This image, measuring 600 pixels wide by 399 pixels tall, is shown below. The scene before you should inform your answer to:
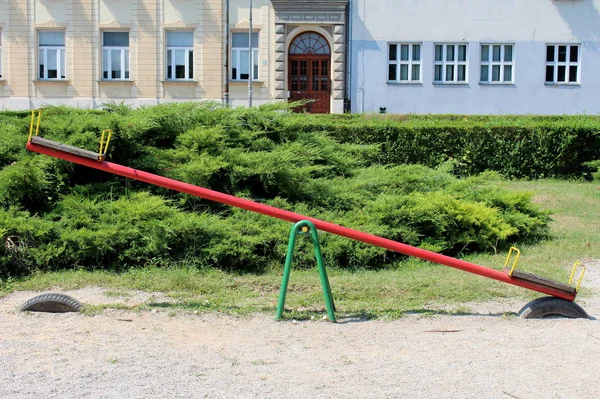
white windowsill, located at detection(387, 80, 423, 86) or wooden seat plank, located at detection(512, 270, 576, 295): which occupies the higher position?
white windowsill, located at detection(387, 80, 423, 86)

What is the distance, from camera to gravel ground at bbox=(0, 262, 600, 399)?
15.4 ft

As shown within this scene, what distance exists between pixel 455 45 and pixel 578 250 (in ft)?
79.5

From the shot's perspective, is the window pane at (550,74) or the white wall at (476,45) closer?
the white wall at (476,45)

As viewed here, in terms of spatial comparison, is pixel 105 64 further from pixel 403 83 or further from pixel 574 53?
pixel 574 53

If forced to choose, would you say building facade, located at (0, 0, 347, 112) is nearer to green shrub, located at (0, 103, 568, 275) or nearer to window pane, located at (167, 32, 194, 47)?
window pane, located at (167, 32, 194, 47)

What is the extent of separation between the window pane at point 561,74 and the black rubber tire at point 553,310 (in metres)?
28.0

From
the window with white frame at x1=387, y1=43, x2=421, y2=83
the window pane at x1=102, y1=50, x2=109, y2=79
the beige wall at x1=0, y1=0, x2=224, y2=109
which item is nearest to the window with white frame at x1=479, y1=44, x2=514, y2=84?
the window with white frame at x1=387, y1=43, x2=421, y2=83

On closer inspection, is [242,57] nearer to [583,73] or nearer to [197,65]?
[197,65]

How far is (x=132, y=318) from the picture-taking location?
6215mm

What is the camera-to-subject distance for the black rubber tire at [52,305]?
20.8ft

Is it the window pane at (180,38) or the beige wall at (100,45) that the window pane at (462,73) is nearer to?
the beige wall at (100,45)

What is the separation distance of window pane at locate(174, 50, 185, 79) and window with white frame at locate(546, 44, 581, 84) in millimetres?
Answer: 15945

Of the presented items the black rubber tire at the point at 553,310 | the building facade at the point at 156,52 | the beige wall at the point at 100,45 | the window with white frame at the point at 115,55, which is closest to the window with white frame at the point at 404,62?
the building facade at the point at 156,52

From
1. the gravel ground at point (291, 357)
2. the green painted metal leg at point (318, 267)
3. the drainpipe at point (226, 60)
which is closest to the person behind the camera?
the gravel ground at point (291, 357)
